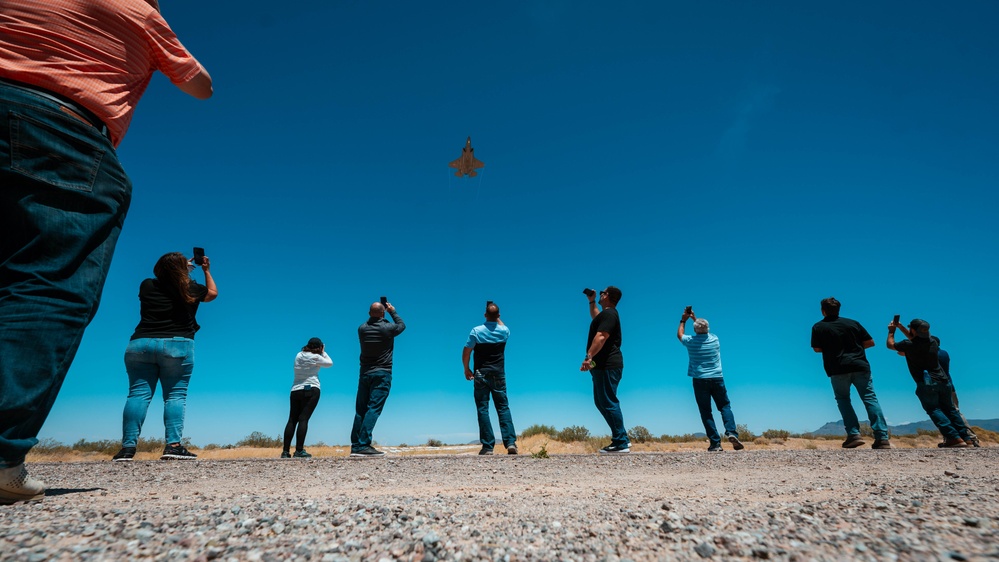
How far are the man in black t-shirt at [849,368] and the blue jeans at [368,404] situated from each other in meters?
6.67

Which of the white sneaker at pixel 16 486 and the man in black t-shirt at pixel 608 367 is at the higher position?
the man in black t-shirt at pixel 608 367

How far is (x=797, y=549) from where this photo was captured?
1.27 m

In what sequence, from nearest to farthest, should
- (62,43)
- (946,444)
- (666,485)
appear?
(62,43), (666,485), (946,444)

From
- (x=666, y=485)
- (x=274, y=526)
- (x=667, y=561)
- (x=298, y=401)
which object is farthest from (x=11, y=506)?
(x=298, y=401)

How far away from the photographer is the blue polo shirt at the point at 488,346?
730 centimetres

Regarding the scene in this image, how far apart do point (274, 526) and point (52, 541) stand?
54 cm

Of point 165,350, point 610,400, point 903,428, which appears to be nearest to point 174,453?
point 165,350

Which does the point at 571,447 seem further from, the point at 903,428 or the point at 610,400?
the point at 903,428

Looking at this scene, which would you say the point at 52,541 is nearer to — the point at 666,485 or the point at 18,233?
the point at 18,233

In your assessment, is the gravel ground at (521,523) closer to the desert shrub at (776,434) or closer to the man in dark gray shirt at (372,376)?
the man in dark gray shirt at (372,376)

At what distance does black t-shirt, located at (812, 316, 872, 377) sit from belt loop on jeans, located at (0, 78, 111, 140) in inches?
345

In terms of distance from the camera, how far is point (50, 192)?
2.02 metres

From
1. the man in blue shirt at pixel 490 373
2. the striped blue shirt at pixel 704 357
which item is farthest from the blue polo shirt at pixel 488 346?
the striped blue shirt at pixel 704 357

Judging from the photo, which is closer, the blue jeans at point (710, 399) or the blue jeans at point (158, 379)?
the blue jeans at point (158, 379)
